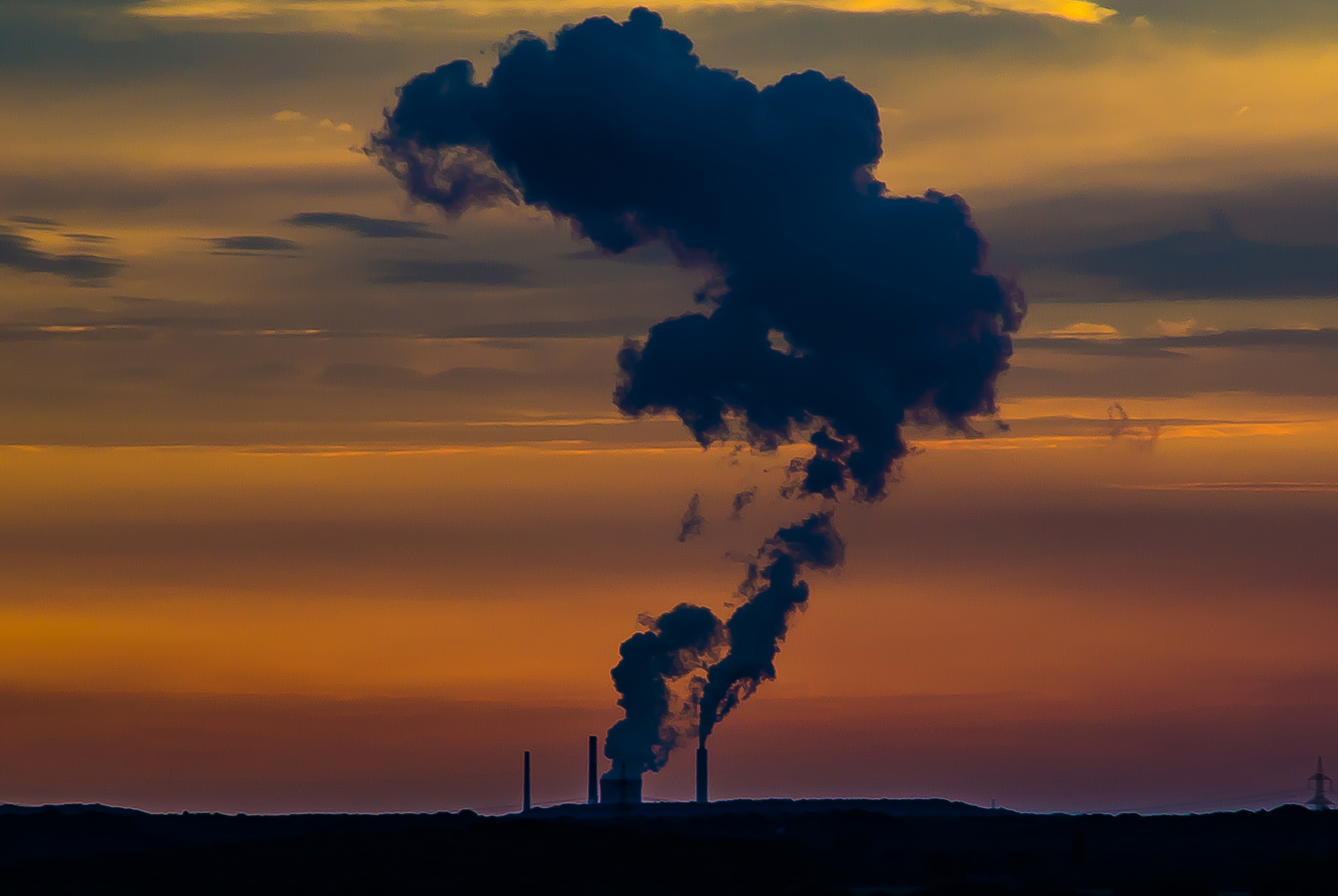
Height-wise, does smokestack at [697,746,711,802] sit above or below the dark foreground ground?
above

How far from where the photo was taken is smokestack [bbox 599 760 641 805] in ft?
558

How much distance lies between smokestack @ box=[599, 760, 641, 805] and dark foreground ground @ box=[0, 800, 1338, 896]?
122 centimetres

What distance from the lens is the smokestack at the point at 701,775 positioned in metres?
174

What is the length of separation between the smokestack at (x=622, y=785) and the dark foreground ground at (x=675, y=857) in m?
1.22

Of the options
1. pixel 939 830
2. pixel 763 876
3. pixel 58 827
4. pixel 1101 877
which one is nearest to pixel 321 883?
pixel 763 876

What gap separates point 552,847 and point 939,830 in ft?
204

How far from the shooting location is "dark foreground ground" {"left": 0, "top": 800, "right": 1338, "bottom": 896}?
11000 cm

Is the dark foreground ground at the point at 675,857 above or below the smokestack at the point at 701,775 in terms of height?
below

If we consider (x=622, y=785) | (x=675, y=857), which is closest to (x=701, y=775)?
(x=622, y=785)

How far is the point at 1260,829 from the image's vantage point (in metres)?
173

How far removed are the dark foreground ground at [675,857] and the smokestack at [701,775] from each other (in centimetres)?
188

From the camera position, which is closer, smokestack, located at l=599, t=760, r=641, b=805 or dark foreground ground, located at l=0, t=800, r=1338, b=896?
dark foreground ground, located at l=0, t=800, r=1338, b=896

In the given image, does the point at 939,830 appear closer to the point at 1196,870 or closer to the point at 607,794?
the point at 607,794

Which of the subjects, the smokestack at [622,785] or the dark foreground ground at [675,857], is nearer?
the dark foreground ground at [675,857]
